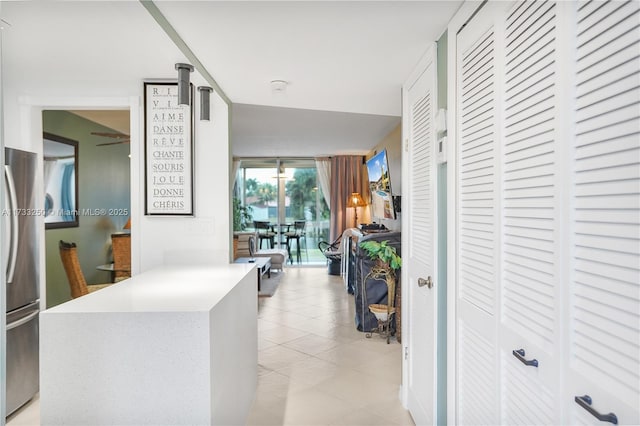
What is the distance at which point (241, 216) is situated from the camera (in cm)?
852

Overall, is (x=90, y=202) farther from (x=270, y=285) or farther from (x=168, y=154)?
(x=270, y=285)

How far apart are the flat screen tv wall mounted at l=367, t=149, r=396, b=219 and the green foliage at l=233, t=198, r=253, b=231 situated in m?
3.20

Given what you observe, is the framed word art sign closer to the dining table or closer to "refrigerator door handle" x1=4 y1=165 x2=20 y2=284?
the dining table

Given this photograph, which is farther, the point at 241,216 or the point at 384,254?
the point at 241,216

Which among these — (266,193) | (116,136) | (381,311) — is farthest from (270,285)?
(116,136)

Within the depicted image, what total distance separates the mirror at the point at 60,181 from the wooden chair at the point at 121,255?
363mm

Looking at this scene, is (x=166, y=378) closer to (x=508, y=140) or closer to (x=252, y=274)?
(x=252, y=274)

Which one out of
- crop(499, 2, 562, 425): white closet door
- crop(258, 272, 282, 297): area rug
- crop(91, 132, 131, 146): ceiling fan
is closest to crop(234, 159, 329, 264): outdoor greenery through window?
crop(258, 272, 282, 297): area rug

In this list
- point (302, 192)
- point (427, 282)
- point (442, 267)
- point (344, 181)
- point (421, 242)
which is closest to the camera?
point (442, 267)

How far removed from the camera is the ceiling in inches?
37.7

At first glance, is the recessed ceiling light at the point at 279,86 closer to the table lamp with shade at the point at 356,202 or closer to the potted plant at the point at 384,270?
the potted plant at the point at 384,270

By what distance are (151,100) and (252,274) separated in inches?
48.4

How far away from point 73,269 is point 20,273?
0.15 meters

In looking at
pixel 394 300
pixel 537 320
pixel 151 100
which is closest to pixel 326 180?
pixel 394 300
